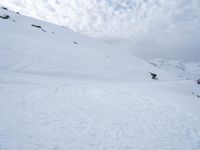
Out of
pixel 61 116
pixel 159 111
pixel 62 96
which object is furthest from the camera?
pixel 62 96

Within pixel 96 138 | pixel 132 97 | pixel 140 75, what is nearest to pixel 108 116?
pixel 96 138

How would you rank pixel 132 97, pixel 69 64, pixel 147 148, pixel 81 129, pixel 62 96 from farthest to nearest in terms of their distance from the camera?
pixel 69 64, pixel 132 97, pixel 62 96, pixel 81 129, pixel 147 148

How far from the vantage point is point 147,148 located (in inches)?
273

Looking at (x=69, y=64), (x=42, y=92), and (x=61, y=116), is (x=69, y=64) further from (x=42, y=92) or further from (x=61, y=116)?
(x=61, y=116)

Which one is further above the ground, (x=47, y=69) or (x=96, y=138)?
(x=47, y=69)

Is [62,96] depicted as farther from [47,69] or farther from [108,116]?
[47,69]

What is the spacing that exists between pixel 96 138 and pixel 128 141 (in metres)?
1.20

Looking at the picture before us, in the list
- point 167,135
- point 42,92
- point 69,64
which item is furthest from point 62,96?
point 69,64

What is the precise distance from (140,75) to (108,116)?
20.8m

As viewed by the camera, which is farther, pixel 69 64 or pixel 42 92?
pixel 69 64

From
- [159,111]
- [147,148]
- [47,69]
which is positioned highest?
[47,69]

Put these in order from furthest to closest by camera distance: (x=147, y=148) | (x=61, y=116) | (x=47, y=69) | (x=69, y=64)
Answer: (x=69, y=64)
(x=47, y=69)
(x=61, y=116)
(x=147, y=148)

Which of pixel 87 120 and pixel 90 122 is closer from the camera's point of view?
pixel 90 122

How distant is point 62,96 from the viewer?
12523mm
